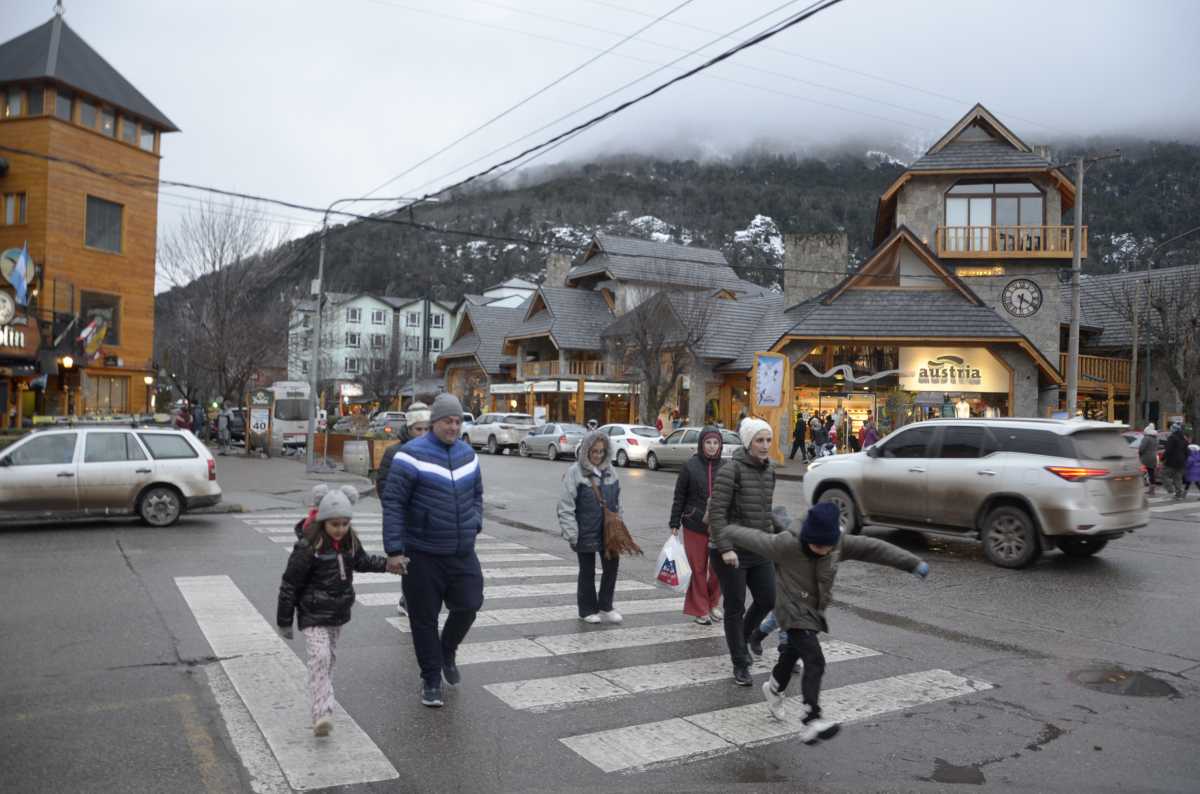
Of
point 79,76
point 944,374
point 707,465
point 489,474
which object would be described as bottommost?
point 489,474

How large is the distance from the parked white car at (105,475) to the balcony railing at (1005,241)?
1104 inches

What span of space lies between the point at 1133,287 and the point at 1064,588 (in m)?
36.2

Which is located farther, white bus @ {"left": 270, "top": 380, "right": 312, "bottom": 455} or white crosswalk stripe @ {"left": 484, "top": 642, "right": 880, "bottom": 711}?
white bus @ {"left": 270, "top": 380, "right": 312, "bottom": 455}

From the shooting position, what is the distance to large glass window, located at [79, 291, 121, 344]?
29234 mm

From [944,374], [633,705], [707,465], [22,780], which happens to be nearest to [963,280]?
[944,374]

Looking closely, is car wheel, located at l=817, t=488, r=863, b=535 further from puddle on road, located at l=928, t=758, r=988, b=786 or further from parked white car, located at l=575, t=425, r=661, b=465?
parked white car, located at l=575, t=425, r=661, b=465

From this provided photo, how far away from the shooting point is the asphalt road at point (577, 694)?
466cm

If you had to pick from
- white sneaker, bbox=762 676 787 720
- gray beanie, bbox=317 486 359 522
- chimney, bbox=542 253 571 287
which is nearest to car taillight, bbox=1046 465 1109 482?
white sneaker, bbox=762 676 787 720

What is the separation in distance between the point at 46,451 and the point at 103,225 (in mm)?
20267

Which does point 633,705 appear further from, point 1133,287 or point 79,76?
point 1133,287

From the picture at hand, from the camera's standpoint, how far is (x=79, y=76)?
Result: 95.7 feet

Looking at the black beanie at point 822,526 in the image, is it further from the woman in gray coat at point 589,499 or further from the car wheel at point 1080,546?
the car wheel at point 1080,546

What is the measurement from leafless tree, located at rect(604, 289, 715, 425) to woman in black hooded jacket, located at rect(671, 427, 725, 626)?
1166 inches

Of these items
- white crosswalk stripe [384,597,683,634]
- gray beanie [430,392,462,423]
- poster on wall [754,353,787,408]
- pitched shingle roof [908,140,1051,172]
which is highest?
pitched shingle roof [908,140,1051,172]
